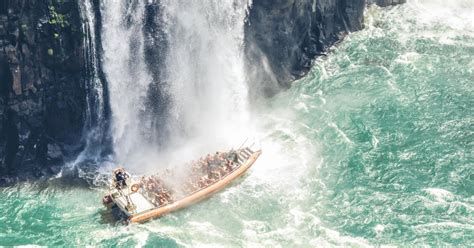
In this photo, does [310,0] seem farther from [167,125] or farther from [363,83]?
[167,125]

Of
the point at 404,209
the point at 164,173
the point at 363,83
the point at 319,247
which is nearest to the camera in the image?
the point at 319,247

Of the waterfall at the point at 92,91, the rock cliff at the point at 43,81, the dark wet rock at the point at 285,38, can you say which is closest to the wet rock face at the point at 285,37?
the dark wet rock at the point at 285,38

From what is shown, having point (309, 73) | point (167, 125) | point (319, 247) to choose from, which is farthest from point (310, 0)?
point (319, 247)

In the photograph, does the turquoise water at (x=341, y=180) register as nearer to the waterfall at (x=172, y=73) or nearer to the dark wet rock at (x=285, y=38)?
the dark wet rock at (x=285, y=38)

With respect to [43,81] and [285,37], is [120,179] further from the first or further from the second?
[285,37]

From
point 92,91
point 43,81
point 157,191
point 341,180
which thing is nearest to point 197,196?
point 157,191

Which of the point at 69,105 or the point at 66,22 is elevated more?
the point at 66,22

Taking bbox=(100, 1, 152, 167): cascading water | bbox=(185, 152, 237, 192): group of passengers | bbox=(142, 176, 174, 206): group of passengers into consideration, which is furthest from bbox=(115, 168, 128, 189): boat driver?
bbox=(100, 1, 152, 167): cascading water
